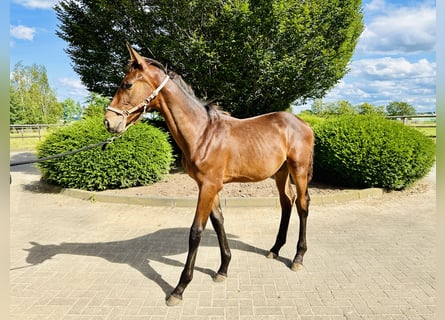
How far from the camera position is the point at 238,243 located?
15.4 feet

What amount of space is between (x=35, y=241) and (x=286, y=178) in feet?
13.3

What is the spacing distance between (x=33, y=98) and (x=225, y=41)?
3565 cm

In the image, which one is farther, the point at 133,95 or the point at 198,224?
the point at 198,224

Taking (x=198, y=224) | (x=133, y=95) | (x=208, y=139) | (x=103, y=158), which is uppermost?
(x=133, y=95)

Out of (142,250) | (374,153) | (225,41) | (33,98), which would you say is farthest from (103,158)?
(33,98)

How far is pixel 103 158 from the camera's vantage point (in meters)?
7.46

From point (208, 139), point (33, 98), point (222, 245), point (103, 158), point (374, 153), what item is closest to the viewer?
point (208, 139)

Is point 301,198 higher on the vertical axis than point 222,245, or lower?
higher

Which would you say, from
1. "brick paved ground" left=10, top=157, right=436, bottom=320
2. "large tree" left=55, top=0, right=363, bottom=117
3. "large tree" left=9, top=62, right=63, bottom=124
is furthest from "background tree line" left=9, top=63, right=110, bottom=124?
"brick paved ground" left=10, top=157, right=436, bottom=320

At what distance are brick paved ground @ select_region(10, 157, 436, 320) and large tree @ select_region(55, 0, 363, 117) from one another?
395cm

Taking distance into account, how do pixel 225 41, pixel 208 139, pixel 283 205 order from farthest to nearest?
pixel 225 41 < pixel 283 205 < pixel 208 139

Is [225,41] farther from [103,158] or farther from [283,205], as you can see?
[283,205]

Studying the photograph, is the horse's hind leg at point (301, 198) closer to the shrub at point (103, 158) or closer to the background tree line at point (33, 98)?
the shrub at point (103, 158)

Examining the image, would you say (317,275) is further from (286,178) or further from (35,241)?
(35,241)
